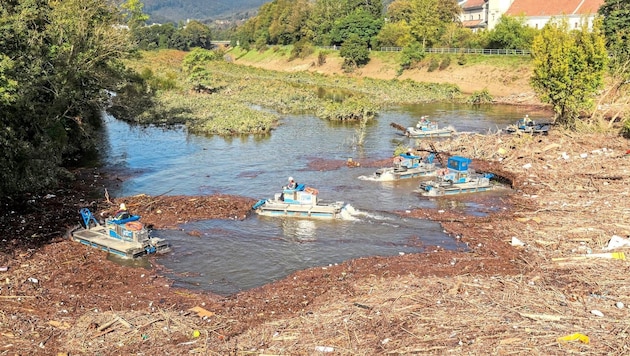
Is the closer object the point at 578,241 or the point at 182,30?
the point at 578,241

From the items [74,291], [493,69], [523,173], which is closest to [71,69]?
[74,291]

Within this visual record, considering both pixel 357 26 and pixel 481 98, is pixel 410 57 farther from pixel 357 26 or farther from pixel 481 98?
pixel 481 98

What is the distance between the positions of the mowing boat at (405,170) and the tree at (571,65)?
456 inches

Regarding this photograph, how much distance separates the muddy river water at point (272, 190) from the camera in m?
18.6

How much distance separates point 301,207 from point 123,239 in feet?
23.2

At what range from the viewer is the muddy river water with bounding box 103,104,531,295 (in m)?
18.6

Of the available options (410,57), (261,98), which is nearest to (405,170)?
(261,98)

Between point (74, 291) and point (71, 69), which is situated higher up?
point (71, 69)

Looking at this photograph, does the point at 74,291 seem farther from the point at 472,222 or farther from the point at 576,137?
the point at 576,137

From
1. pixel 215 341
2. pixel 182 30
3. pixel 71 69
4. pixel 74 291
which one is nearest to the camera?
pixel 215 341

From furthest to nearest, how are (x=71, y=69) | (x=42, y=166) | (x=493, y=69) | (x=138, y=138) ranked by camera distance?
(x=493, y=69) < (x=138, y=138) < (x=71, y=69) < (x=42, y=166)

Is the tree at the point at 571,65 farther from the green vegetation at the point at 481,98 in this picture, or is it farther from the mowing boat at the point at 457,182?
the green vegetation at the point at 481,98

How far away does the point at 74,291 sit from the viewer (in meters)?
15.5

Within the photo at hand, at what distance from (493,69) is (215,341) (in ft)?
219
